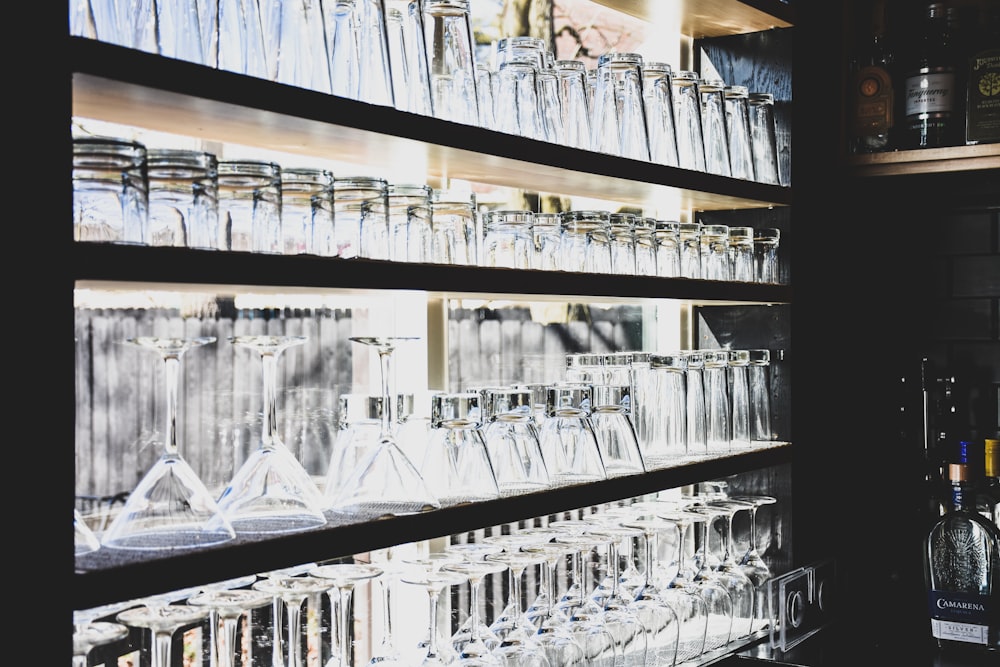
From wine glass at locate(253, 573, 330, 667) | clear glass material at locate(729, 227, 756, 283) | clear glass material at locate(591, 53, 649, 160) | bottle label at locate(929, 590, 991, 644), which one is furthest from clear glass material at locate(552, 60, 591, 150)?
bottle label at locate(929, 590, 991, 644)

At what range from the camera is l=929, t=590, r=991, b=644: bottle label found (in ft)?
8.33

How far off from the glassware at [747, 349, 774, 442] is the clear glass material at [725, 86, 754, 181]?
41 centimetres

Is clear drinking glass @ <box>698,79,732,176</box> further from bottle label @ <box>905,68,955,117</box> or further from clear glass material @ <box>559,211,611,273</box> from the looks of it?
bottle label @ <box>905,68,955,117</box>

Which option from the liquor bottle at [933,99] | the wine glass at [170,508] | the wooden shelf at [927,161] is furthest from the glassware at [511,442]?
the liquor bottle at [933,99]

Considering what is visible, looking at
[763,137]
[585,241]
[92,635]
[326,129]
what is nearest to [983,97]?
[763,137]

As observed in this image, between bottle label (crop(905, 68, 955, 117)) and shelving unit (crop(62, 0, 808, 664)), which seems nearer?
shelving unit (crop(62, 0, 808, 664))

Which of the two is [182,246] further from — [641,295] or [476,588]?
[641,295]

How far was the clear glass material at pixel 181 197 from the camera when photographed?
1.31 m

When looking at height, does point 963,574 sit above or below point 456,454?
below

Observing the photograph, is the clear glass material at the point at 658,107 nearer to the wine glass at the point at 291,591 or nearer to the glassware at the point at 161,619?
the wine glass at the point at 291,591

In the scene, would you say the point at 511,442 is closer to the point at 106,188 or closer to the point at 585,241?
the point at 585,241

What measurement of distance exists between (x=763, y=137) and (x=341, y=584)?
1570 millimetres

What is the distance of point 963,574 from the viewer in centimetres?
262

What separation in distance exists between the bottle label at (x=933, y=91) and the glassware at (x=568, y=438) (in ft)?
4.56
